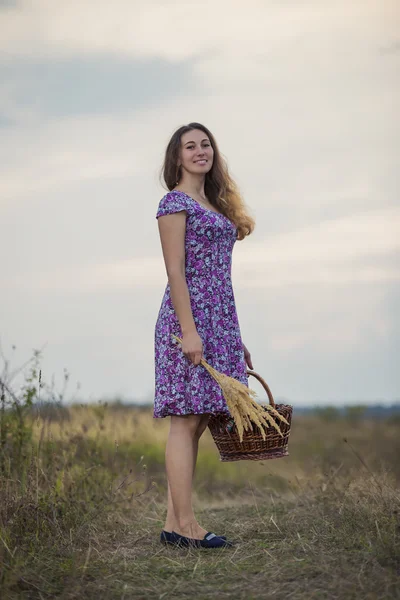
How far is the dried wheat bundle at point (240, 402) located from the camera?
3797 mm

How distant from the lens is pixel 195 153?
4.23 metres

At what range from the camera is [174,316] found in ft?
13.2

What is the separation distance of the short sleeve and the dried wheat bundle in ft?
2.17

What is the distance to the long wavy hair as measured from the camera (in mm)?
4316

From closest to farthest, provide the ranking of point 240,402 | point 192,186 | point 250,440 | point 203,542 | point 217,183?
point 240,402
point 250,440
point 203,542
point 192,186
point 217,183

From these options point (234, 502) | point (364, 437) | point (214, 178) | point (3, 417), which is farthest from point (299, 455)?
point (214, 178)

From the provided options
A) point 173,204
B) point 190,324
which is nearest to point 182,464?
point 190,324

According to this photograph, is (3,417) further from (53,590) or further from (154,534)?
(53,590)

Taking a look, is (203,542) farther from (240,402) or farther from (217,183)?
(217,183)

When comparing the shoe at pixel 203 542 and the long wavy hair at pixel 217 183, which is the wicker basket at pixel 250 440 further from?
the long wavy hair at pixel 217 183

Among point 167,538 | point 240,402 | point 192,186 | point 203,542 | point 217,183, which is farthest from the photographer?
point 217,183

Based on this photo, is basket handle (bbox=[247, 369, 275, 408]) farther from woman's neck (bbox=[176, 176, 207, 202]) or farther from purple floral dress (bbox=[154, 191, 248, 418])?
woman's neck (bbox=[176, 176, 207, 202])

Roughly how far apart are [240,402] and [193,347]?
36cm

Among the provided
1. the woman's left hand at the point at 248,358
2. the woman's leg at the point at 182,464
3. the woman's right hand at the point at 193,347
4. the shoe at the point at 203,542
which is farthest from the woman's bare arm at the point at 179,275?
the shoe at the point at 203,542
